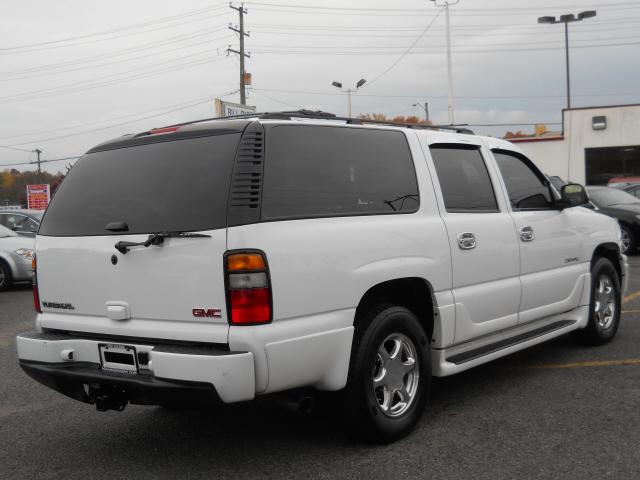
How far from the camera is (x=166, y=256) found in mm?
3525

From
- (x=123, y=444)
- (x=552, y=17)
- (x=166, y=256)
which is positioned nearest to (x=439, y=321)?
(x=166, y=256)

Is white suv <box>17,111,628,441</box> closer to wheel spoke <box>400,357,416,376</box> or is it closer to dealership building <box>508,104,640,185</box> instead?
wheel spoke <box>400,357,416,376</box>

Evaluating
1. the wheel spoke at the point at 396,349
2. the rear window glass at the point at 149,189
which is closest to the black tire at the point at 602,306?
the wheel spoke at the point at 396,349

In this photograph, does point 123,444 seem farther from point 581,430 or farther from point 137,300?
point 581,430

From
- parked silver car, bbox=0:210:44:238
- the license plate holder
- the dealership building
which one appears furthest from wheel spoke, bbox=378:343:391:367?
the dealership building

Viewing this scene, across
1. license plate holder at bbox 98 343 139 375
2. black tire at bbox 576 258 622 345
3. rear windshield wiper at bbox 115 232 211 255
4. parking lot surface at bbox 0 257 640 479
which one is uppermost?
rear windshield wiper at bbox 115 232 211 255

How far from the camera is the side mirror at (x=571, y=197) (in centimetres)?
560

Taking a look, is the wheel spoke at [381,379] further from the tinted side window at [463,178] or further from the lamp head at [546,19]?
the lamp head at [546,19]

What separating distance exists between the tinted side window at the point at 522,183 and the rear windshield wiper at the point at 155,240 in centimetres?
272

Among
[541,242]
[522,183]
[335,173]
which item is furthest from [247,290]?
[522,183]

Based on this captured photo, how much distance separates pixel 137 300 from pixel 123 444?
1137 mm

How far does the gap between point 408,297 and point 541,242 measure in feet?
4.89

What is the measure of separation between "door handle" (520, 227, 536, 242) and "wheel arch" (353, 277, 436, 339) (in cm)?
114

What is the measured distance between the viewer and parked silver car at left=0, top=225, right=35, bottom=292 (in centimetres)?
1221
